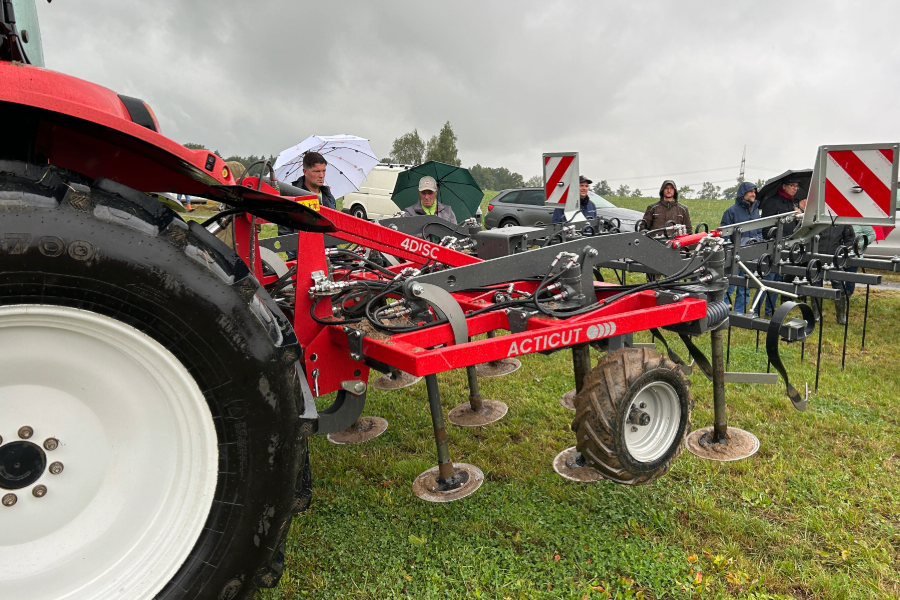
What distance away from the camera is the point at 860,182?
4.16 metres

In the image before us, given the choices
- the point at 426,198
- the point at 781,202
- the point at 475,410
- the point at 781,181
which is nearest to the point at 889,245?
the point at 781,202

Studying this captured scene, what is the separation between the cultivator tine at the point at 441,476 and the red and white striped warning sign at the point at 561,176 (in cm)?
328

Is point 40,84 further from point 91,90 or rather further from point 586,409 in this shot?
point 586,409

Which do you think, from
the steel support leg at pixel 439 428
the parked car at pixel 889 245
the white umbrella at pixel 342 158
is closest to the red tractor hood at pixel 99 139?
the steel support leg at pixel 439 428

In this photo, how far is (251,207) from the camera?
2137 mm

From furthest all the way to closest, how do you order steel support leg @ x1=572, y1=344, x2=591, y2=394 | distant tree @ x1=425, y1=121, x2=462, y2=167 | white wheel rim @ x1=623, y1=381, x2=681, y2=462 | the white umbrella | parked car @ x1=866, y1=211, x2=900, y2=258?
distant tree @ x1=425, y1=121, x2=462, y2=167
the white umbrella
parked car @ x1=866, y1=211, x2=900, y2=258
steel support leg @ x1=572, y1=344, x2=591, y2=394
white wheel rim @ x1=623, y1=381, x2=681, y2=462

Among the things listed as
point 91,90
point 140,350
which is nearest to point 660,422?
point 140,350

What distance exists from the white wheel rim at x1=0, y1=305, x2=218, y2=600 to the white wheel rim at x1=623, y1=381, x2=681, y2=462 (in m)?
1.84

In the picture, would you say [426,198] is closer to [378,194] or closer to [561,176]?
[561,176]

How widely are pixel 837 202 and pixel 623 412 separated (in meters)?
3.10

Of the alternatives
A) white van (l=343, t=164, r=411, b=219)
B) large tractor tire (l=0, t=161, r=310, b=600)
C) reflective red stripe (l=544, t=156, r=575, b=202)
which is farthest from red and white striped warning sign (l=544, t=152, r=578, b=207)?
white van (l=343, t=164, r=411, b=219)

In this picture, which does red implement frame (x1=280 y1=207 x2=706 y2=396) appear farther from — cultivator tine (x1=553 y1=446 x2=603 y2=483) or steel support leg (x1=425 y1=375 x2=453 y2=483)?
cultivator tine (x1=553 y1=446 x2=603 y2=483)

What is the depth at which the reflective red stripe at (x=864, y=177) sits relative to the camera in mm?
4062

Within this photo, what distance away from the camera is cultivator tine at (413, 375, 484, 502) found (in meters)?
2.79
